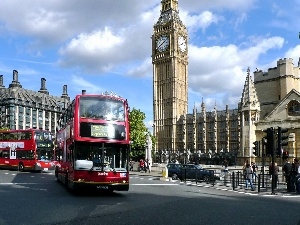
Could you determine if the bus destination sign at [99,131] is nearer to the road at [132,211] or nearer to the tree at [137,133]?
the road at [132,211]

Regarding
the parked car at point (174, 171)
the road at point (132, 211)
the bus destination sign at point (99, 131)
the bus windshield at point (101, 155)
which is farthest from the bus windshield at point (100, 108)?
the parked car at point (174, 171)

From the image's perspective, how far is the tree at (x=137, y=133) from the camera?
6397cm

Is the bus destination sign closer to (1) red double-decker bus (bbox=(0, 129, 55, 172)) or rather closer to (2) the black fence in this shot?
(2) the black fence

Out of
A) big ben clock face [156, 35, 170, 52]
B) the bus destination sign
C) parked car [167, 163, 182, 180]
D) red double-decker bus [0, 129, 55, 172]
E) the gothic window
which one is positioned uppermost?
big ben clock face [156, 35, 170, 52]

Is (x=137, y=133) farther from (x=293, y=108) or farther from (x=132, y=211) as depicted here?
(x=132, y=211)

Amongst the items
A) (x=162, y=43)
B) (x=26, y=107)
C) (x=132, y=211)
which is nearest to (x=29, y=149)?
(x=132, y=211)

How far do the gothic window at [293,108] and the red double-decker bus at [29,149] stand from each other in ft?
90.1

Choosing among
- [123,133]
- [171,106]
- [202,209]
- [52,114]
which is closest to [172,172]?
[123,133]

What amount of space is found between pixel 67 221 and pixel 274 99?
2023 inches

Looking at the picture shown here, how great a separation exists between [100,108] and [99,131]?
0.94 m

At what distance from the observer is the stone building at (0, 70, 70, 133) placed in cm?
10669

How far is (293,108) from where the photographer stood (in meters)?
45.4

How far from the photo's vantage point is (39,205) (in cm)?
1300

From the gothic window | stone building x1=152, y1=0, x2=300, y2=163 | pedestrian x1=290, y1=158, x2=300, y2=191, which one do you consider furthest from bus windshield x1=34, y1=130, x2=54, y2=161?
stone building x1=152, y1=0, x2=300, y2=163
